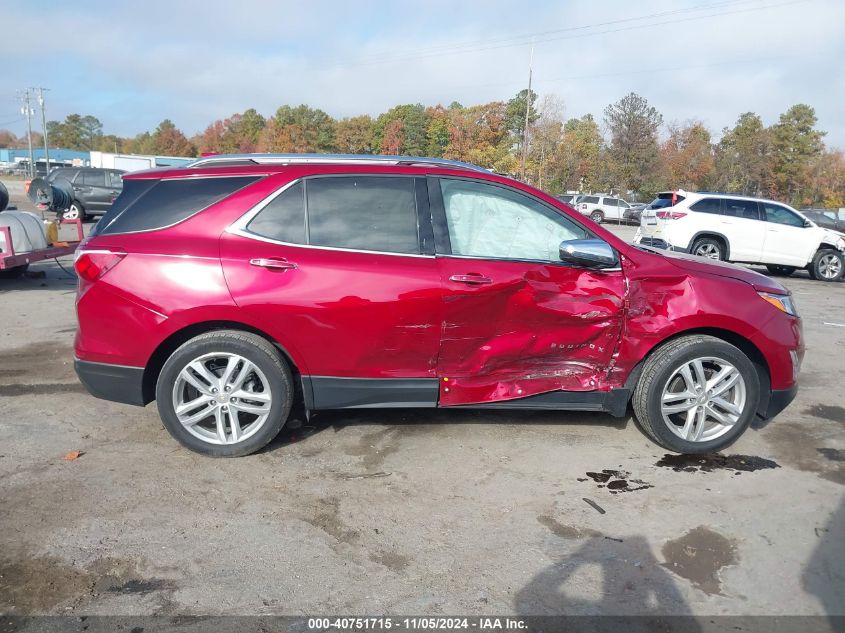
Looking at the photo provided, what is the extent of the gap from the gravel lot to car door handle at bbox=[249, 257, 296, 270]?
1.20m

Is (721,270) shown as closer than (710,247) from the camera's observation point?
Yes

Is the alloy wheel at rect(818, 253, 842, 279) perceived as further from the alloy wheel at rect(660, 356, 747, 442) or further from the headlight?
the alloy wheel at rect(660, 356, 747, 442)

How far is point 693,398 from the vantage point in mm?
4180

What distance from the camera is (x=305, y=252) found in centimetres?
389

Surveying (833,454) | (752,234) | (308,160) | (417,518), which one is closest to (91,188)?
(752,234)

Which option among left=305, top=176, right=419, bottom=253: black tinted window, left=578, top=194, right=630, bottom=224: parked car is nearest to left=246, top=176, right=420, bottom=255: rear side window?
left=305, top=176, right=419, bottom=253: black tinted window

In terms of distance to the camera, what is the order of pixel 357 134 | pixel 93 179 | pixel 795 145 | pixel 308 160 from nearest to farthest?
pixel 308 160 < pixel 93 179 < pixel 795 145 < pixel 357 134

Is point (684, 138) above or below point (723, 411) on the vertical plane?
above

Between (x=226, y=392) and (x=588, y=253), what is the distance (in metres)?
2.36

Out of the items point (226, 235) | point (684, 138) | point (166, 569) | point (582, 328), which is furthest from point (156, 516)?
point (684, 138)

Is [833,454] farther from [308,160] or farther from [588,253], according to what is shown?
[308,160]

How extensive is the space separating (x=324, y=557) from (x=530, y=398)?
1.71 metres

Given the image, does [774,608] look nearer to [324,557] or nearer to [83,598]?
[324,557]

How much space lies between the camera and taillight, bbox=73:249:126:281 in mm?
3861
